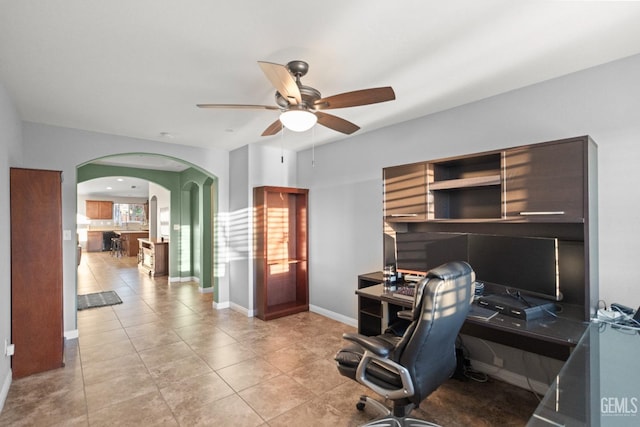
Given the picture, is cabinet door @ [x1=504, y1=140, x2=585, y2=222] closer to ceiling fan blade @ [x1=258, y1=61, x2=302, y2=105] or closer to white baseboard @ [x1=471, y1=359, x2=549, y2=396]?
white baseboard @ [x1=471, y1=359, x2=549, y2=396]

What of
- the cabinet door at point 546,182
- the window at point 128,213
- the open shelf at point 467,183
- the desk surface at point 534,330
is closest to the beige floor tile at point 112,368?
the desk surface at point 534,330

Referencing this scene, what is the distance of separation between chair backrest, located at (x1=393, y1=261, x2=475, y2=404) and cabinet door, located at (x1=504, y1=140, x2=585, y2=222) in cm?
86

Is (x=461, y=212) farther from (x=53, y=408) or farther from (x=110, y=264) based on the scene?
(x=110, y=264)

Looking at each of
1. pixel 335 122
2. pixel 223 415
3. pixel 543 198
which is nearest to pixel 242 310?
pixel 223 415

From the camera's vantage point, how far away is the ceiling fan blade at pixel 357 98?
200 cm

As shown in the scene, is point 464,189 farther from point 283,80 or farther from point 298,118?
point 283,80

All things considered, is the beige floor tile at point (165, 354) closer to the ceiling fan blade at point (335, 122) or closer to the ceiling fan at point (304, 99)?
the ceiling fan at point (304, 99)

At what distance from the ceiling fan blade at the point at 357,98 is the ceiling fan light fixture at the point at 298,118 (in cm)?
12

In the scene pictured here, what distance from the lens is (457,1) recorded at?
5.29 feet

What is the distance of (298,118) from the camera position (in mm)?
2152

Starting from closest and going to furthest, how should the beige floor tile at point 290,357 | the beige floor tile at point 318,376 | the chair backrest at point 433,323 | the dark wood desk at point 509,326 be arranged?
the chair backrest at point 433,323
the dark wood desk at point 509,326
the beige floor tile at point 318,376
the beige floor tile at point 290,357

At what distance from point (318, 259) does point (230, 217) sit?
161cm

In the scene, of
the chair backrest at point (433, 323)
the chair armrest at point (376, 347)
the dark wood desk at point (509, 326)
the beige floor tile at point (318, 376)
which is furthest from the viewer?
the beige floor tile at point (318, 376)

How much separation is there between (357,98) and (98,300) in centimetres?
589
